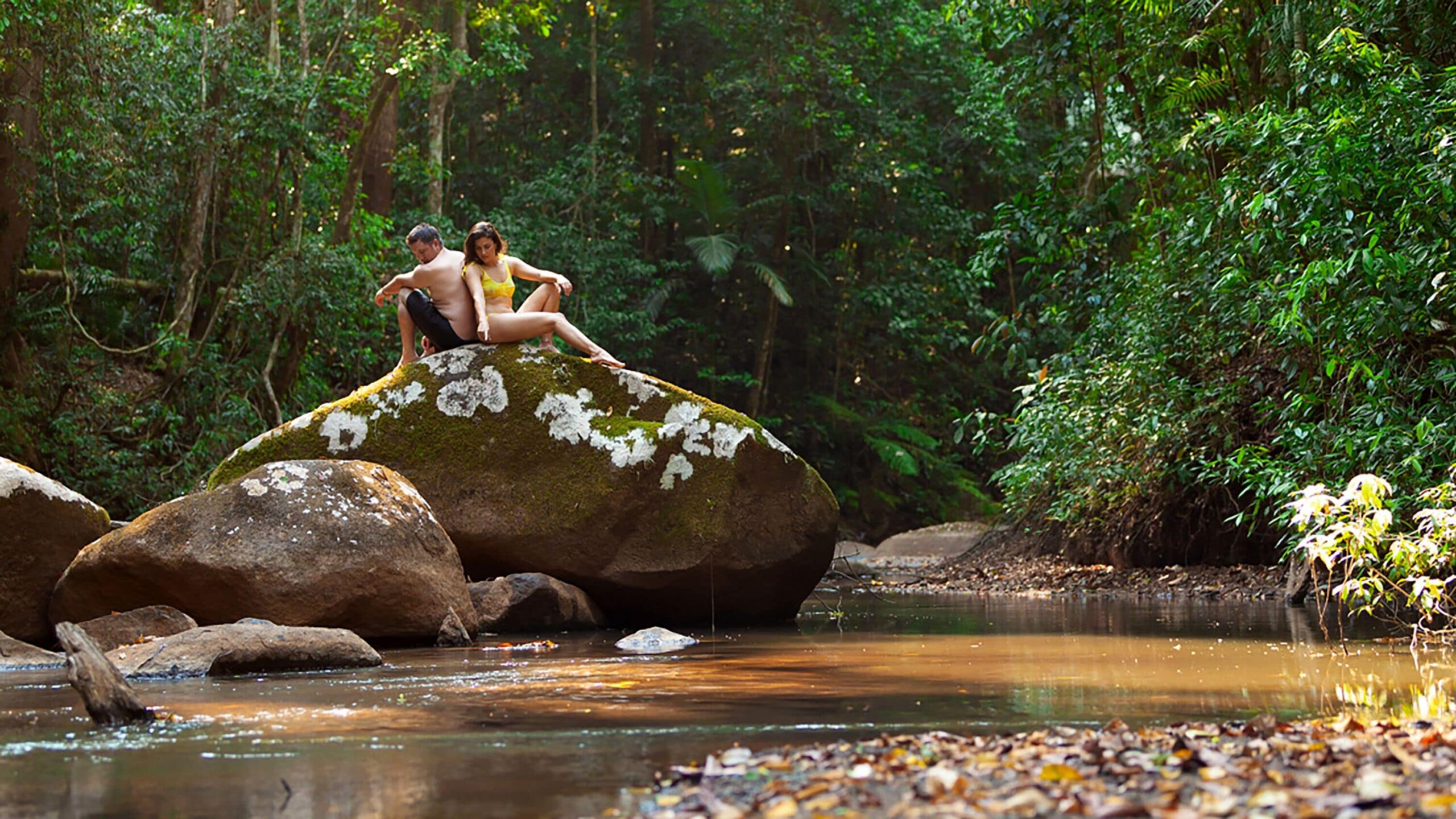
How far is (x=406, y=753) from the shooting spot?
388 centimetres

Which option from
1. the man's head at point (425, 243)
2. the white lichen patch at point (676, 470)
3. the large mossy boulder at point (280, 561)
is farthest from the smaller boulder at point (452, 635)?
the man's head at point (425, 243)

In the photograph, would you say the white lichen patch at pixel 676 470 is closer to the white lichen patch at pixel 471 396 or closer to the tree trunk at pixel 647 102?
the white lichen patch at pixel 471 396

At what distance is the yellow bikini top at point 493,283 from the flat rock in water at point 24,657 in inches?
153

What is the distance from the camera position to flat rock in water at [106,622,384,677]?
6.14m

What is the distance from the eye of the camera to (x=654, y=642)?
7.62 m

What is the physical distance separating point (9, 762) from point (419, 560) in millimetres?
4174

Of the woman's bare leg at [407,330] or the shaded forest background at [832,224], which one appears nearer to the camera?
the shaded forest background at [832,224]

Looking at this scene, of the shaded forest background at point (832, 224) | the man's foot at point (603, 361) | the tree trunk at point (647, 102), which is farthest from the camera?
the tree trunk at point (647, 102)

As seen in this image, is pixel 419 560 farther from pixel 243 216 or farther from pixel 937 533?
pixel 937 533

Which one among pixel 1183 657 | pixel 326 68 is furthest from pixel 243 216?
pixel 1183 657

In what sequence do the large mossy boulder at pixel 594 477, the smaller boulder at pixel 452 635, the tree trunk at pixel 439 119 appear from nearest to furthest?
the smaller boulder at pixel 452 635 < the large mossy boulder at pixel 594 477 < the tree trunk at pixel 439 119

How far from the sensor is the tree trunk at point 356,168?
1703 centimetres

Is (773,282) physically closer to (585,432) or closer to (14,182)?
(14,182)

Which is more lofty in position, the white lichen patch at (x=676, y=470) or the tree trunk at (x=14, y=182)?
the tree trunk at (x=14, y=182)
